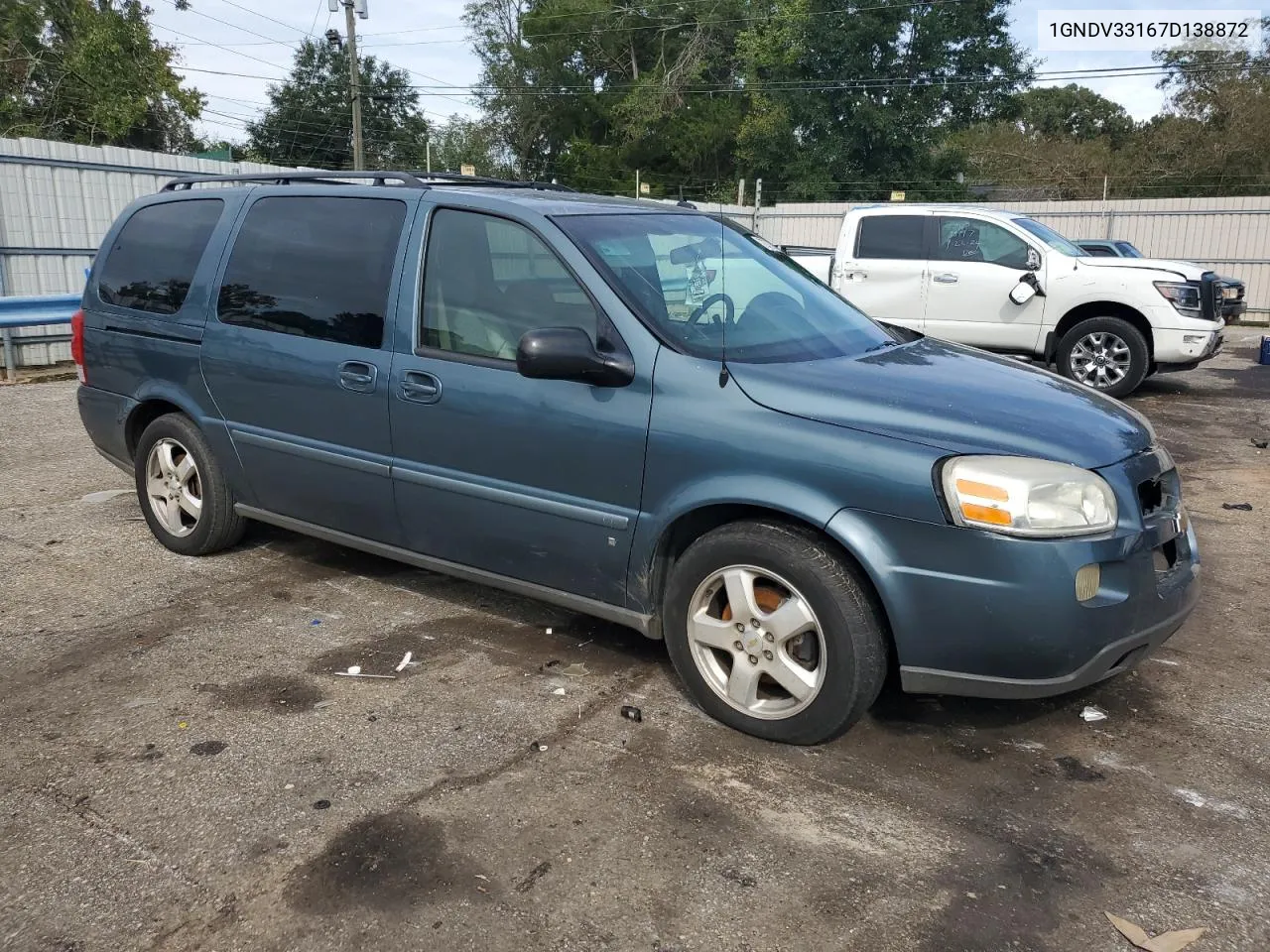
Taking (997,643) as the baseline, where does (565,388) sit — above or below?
above

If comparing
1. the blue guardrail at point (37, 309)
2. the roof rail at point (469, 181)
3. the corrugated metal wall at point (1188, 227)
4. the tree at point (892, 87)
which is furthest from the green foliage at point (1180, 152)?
the roof rail at point (469, 181)

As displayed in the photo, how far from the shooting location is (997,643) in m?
3.05

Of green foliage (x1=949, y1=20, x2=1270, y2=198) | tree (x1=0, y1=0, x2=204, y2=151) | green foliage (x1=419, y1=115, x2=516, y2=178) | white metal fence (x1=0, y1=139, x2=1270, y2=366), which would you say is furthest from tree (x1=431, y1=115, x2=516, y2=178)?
white metal fence (x1=0, y1=139, x2=1270, y2=366)

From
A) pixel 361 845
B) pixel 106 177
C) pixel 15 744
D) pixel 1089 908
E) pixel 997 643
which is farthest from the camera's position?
pixel 106 177

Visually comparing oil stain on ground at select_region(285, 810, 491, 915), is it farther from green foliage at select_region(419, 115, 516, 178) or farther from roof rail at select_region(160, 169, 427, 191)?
green foliage at select_region(419, 115, 516, 178)

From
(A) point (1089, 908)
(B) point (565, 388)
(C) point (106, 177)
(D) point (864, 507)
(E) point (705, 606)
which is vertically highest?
(C) point (106, 177)

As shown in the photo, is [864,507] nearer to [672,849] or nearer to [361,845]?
[672,849]

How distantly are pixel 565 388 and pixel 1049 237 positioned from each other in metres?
8.85

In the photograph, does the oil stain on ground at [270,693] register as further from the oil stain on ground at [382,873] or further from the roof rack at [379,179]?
the roof rack at [379,179]

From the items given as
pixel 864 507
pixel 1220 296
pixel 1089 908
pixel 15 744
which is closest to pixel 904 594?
pixel 864 507

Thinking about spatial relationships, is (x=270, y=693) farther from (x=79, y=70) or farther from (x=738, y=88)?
(x=738, y=88)

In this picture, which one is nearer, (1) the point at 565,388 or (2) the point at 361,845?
(2) the point at 361,845

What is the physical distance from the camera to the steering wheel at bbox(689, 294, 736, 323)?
12.4 ft

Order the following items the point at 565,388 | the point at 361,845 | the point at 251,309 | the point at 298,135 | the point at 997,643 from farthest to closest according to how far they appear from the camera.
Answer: the point at 298,135 < the point at 251,309 < the point at 565,388 < the point at 997,643 < the point at 361,845
